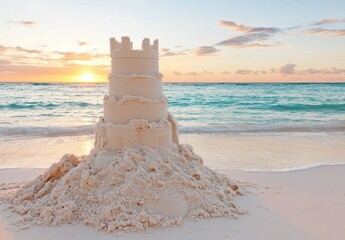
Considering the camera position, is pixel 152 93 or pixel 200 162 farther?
pixel 200 162

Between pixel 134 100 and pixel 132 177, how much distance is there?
0.86 metres

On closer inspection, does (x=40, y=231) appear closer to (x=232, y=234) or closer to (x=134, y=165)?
(x=134, y=165)

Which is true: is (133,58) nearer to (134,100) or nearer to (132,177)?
(134,100)

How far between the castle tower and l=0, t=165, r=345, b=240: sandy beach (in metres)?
1.04

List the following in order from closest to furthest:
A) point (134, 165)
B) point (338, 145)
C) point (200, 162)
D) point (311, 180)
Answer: point (134, 165) → point (200, 162) → point (311, 180) → point (338, 145)

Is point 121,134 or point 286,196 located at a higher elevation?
point 121,134

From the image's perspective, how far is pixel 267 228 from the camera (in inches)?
135

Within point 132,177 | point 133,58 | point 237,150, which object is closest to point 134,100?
point 133,58

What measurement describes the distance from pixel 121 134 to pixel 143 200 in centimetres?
81

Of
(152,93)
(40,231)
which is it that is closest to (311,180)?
(152,93)

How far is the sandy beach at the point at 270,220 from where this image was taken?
10.6ft

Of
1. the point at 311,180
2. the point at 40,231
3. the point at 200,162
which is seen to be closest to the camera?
the point at 40,231

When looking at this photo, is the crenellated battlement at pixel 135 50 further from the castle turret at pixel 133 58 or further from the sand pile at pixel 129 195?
the sand pile at pixel 129 195

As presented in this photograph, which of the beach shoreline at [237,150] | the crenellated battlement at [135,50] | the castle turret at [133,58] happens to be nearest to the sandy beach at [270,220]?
the beach shoreline at [237,150]
